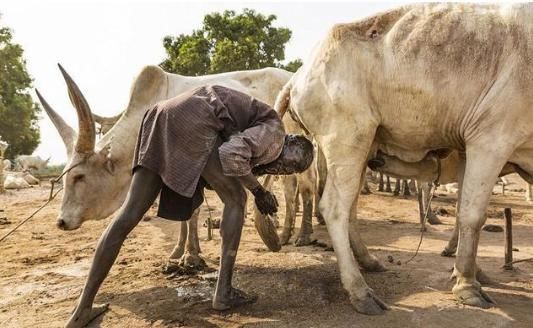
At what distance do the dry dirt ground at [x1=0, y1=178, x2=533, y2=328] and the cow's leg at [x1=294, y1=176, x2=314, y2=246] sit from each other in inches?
9.1

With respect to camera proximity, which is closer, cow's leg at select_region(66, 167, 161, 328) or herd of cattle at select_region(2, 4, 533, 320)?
cow's leg at select_region(66, 167, 161, 328)

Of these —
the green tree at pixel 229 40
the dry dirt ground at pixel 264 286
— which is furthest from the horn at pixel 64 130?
the green tree at pixel 229 40

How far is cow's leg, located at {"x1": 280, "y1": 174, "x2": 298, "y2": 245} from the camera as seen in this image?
654 cm

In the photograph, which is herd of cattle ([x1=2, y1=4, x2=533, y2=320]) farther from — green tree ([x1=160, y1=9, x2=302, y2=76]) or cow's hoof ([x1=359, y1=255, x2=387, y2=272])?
green tree ([x1=160, y1=9, x2=302, y2=76])

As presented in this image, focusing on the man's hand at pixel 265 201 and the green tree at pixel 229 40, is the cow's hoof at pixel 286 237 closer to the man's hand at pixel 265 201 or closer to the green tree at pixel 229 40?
the man's hand at pixel 265 201

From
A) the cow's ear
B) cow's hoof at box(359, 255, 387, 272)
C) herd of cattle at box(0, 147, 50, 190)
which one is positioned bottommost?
herd of cattle at box(0, 147, 50, 190)

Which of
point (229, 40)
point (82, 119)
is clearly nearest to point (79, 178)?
point (82, 119)

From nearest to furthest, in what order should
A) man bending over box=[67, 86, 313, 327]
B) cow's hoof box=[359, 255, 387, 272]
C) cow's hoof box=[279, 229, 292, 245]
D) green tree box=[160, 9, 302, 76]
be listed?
1. man bending over box=[67, 86, 313, 327]
2. cow's hoof box=[359, 255, 387, 272]
3. cow's hoof box=[279, 229, 292, 245]
4. green tree box=[160, 9, 302, 76]

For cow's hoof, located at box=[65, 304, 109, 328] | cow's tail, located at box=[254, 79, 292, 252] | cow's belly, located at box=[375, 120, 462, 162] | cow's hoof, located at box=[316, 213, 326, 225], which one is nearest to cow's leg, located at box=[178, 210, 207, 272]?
cow's tail, located at box=[254, 79, 292, 252]

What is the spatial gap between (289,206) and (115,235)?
3891mm

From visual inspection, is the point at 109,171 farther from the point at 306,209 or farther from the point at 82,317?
the point at 306,209

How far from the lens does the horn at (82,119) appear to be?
12.4ft

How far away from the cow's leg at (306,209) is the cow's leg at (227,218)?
112 inches

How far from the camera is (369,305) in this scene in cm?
350
